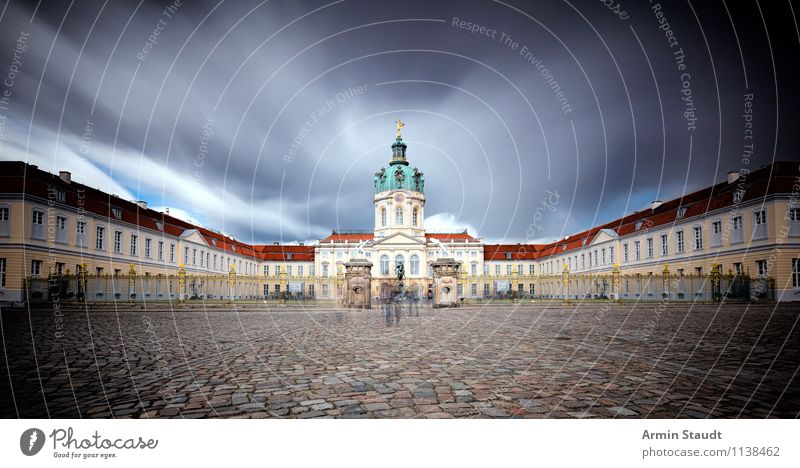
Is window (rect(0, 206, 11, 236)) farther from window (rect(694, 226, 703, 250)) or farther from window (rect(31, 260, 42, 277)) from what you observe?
window (rect(694, 226, 703, 250))

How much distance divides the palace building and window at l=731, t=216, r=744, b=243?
0.15 m

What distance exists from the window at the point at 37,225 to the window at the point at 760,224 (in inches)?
1859

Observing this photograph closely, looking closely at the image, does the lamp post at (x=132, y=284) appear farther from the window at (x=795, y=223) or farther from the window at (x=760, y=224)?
the window at (x=760, y=224)

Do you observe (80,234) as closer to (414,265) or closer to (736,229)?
(414,265)

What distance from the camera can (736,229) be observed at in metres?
30.4

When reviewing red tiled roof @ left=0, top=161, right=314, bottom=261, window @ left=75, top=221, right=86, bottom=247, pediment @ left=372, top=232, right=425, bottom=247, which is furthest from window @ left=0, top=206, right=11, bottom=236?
pediment @ left=372, top=232, right=425, bottom=247

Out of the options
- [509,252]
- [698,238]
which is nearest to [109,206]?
[698,238]

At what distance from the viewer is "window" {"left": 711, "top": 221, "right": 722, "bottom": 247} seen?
1325 inches

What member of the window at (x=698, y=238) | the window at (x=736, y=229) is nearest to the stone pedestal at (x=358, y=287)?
the window at (x=736, y=229)

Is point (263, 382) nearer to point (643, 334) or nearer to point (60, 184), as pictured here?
point (643, 334)

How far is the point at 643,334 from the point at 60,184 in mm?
38970

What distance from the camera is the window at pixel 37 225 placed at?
2834 centimetres

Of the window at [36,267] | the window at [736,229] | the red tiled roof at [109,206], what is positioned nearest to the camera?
the red tiled roof at [109,206]

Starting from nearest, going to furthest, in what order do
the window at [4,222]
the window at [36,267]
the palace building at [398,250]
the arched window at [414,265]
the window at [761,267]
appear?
1. the window at [4,222]
2. the palace building at [398,250]
3. the window at [761,267]
4. the window at [36,267]
5. the arched window at [414,265]
